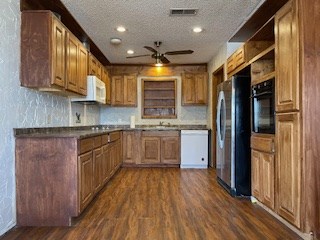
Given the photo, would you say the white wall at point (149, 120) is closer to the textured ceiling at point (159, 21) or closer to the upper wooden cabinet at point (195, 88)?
the upper wooden cabinet at point (195, 88)

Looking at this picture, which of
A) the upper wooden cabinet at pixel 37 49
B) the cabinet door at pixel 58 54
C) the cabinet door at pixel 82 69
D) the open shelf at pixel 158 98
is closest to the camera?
the upper wooden cabinet at pixel 37 49

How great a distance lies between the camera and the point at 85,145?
3246mm

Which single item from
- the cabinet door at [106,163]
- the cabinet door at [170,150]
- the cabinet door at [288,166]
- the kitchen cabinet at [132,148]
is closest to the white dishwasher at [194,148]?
the cabinet door at [170,150]

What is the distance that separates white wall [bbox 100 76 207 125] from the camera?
7141 mm

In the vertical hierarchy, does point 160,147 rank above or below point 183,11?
below

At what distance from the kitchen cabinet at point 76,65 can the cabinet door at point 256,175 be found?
2.44 meters

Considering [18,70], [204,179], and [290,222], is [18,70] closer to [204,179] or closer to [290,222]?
[290,222]

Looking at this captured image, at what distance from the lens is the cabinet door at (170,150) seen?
6457 mm

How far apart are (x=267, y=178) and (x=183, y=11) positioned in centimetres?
229

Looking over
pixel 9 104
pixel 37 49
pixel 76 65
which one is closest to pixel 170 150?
pixel 76 65

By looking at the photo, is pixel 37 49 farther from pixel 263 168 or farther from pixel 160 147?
pixel 160 147

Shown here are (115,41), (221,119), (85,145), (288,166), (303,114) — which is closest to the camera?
(303,114)

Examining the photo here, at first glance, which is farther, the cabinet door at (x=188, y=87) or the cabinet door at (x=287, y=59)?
the cabinet door at (x=188, y=87)

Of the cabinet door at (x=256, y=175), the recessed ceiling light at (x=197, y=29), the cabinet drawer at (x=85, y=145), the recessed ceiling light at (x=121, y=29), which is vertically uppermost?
the recessed ceiling light at (x=121, y=29)
